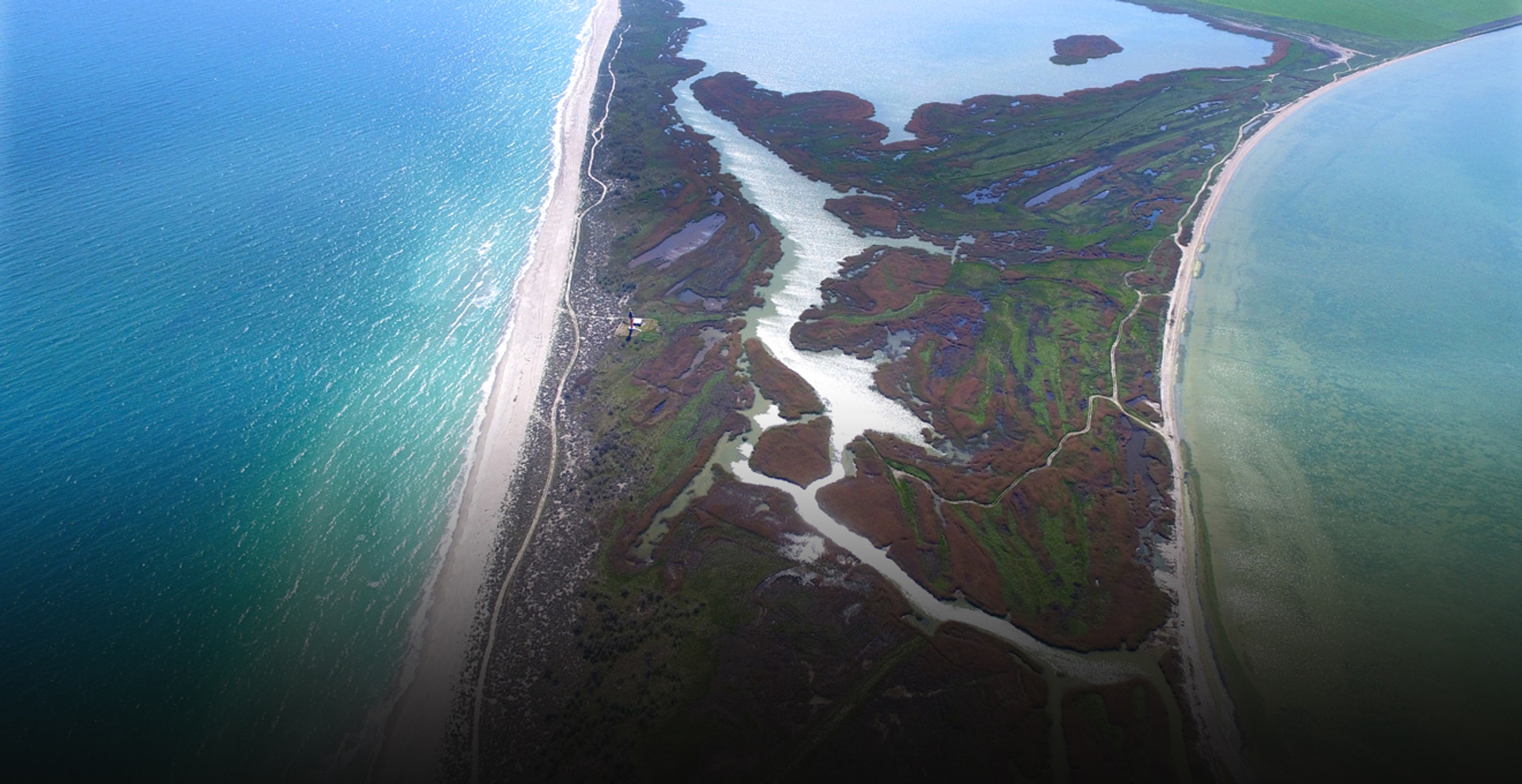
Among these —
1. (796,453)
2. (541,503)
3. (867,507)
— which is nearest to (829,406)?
(796,453)

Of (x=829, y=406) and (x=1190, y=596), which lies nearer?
(x=1190, y=596)

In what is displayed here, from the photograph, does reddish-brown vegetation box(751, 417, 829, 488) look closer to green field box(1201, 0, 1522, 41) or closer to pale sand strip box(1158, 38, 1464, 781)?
pale sand strip box(1158, 38, 1464, 781)

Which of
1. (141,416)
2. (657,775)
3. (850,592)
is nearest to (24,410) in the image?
(141,416)

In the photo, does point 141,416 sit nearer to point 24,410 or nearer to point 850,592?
point 24,410

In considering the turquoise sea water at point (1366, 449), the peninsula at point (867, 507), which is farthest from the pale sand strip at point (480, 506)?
the turquoise sea water at point (1366, 449)

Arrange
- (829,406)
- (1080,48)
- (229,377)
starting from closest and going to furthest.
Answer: (229,377) → (829,406) → (1080,48)

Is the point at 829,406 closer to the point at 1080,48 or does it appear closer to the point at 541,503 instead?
the point at 541,503
